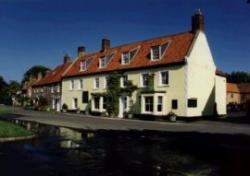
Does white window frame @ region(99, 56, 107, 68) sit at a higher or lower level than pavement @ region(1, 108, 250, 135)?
higher

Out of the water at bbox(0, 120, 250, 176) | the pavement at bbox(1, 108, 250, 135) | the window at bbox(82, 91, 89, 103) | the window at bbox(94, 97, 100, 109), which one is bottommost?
the water at bbox(0, 120, 250, 176)

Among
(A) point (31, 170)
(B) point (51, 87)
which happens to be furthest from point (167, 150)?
(B) point (51, 87)

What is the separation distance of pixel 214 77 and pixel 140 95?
374 inches

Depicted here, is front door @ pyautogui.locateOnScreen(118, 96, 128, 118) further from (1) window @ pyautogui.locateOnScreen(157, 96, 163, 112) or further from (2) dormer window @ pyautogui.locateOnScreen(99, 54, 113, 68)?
(2) dormer window @ pyautogui.locateOnScreen(99, 54, 113, 68)

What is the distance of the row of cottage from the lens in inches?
→ 1537

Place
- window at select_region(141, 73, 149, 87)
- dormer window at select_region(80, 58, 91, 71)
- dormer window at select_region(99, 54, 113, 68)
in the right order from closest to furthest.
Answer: window at select_region(141, 73, 149, 87)
dormer window at select_region(99, 54, 113, 68)
dormer window at select_region(80, 58, 91, 71)

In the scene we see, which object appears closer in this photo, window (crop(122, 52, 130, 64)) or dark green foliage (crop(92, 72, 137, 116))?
dark green foliage (crop(92, 72, 137, 116))

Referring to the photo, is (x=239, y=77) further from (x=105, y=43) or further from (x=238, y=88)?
(x=105, y=43)

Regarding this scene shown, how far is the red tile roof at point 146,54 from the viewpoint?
4031cm

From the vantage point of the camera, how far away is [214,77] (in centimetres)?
4388

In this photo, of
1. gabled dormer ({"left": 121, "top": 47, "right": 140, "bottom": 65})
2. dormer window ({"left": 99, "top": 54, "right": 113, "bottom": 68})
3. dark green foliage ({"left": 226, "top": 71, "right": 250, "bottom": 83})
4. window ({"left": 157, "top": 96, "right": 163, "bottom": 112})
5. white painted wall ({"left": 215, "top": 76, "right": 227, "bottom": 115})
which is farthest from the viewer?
dark green foliage ({"left": 226, "top": 71, "right": 250, "bottom": 83})

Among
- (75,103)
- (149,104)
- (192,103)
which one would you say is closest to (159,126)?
(192,103)

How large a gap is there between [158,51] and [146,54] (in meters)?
2.48

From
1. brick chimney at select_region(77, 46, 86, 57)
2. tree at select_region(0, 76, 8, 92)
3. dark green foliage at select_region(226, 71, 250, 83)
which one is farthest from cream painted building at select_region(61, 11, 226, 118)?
dark green foliage at select_region(226, 71, 250, 83)
